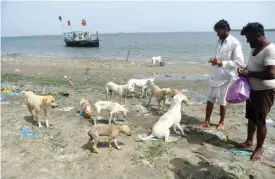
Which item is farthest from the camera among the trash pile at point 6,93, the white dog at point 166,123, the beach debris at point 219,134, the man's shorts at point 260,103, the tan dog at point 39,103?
the trash pile at point 6,93

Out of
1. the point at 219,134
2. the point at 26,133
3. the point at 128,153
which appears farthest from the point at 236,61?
the point at 26,133

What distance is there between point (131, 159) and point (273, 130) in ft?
12.7

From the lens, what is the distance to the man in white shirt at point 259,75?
455 cm

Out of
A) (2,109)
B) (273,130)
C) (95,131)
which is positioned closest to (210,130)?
(273,130)

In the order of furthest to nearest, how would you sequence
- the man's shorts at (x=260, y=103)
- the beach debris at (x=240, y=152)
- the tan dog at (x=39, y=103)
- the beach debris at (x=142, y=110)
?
the beach debris at (x=142, y=110), the tan dog at (x=39, y=103), the beach debris at (x=240, y=152), the man's shorts at (x=260, y=103)

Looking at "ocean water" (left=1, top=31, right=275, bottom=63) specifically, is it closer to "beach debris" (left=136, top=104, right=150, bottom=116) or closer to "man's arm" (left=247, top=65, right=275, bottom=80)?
"beach debris" (left=136, top=104, right=150, bottom=116)

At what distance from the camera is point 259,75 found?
467 cm

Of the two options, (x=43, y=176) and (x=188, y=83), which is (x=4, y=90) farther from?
(x=188, y=83)

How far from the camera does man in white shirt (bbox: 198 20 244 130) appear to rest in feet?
18.9

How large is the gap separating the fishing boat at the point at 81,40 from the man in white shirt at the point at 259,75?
3967cm

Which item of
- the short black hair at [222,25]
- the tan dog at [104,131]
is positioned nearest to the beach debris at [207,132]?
the tan dog at [104,131]

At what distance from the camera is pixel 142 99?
9812 mm

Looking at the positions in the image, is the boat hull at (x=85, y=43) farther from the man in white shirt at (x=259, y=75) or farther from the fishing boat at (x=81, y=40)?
the man in white shirt at (x=259, y=75)

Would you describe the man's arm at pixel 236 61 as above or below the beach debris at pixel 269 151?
above
